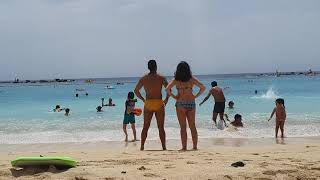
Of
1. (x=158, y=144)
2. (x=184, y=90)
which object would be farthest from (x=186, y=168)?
(x=158, y=144)

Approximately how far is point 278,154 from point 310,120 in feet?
33.1

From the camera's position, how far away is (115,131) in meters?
14.1

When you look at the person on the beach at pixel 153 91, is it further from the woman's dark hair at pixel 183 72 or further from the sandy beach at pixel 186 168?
the sandy beach at pixel 186 168

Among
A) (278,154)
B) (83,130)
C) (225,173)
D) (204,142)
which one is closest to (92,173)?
(225,173)

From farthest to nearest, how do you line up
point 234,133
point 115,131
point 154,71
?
1. point 115,131
2. point 234,133
3. point 154,71

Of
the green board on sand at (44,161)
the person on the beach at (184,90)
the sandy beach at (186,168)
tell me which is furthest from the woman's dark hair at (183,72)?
the green board on sand at (44,161)

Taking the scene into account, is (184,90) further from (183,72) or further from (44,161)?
(44,161)

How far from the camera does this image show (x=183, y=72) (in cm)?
796

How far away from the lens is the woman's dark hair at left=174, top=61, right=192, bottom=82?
313 inches

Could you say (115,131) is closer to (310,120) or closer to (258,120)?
(258,120)

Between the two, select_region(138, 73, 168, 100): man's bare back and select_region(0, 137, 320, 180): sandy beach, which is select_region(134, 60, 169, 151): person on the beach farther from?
select_region(0, 137, 320, 180): sandy beach

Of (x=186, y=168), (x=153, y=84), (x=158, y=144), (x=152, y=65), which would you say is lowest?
(x=158, y=144)

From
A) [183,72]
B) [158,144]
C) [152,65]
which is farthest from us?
[158,144]

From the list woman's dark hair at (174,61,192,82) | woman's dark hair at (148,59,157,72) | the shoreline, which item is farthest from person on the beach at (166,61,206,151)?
the shoreline
